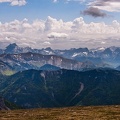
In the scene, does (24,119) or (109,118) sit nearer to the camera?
(109,118)

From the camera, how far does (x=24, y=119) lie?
134m

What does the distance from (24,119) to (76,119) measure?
25515mm

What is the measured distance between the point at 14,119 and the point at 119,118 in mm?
48919

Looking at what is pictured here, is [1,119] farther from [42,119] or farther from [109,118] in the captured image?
[109,118]

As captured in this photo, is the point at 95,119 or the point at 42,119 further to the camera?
the point at 42,119

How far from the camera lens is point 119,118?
122 meters

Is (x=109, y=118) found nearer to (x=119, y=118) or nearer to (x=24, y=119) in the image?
(x=119, y=118)

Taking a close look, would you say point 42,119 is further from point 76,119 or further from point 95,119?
point 95,119

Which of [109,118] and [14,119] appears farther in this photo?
[14,119]

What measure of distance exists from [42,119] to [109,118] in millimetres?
30112

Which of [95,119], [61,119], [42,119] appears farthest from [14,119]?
[95,119]

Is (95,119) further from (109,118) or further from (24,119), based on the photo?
(24,119)

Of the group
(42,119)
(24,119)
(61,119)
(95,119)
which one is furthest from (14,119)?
(95,119)

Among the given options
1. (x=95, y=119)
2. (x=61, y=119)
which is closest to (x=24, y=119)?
(x=61, y=119)
